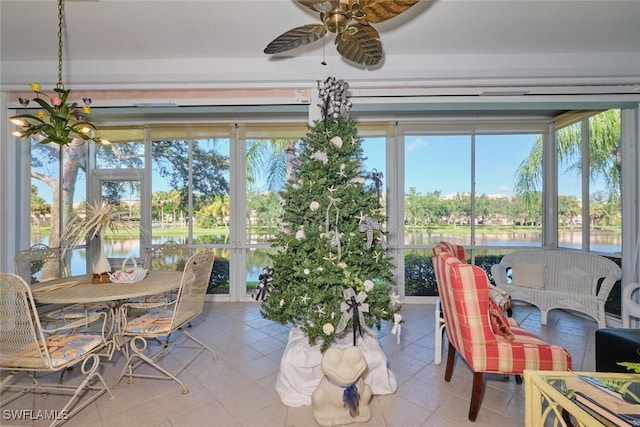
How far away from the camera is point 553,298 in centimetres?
328

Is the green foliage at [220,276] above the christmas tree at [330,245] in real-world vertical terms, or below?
below

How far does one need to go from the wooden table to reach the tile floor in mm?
736

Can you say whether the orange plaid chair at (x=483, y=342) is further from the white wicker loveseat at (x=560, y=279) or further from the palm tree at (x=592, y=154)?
the palm tree at (x=592, y=154)

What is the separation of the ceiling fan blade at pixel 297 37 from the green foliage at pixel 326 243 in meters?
0.59

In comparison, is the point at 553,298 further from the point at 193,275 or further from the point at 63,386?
the point at 63,386

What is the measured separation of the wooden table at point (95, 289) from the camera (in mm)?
1937

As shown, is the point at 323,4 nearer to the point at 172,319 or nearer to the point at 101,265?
the point at 172,319

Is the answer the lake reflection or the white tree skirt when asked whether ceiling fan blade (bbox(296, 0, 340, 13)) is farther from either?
the lake reflection

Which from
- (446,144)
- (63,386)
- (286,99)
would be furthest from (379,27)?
(63,386)

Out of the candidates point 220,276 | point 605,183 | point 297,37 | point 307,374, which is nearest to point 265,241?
point 220,276

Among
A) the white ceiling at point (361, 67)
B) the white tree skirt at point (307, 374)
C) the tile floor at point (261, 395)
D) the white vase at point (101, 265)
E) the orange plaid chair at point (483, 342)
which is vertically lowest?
the tile floor at point (261, 395)

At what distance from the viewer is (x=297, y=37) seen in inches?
68.8

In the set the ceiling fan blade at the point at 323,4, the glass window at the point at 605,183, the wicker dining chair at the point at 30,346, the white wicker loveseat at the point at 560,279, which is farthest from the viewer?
the glass window at the point at 605,183

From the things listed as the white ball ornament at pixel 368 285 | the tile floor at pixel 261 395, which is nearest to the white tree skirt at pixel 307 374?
→ the tile floor at pixel 261 395
